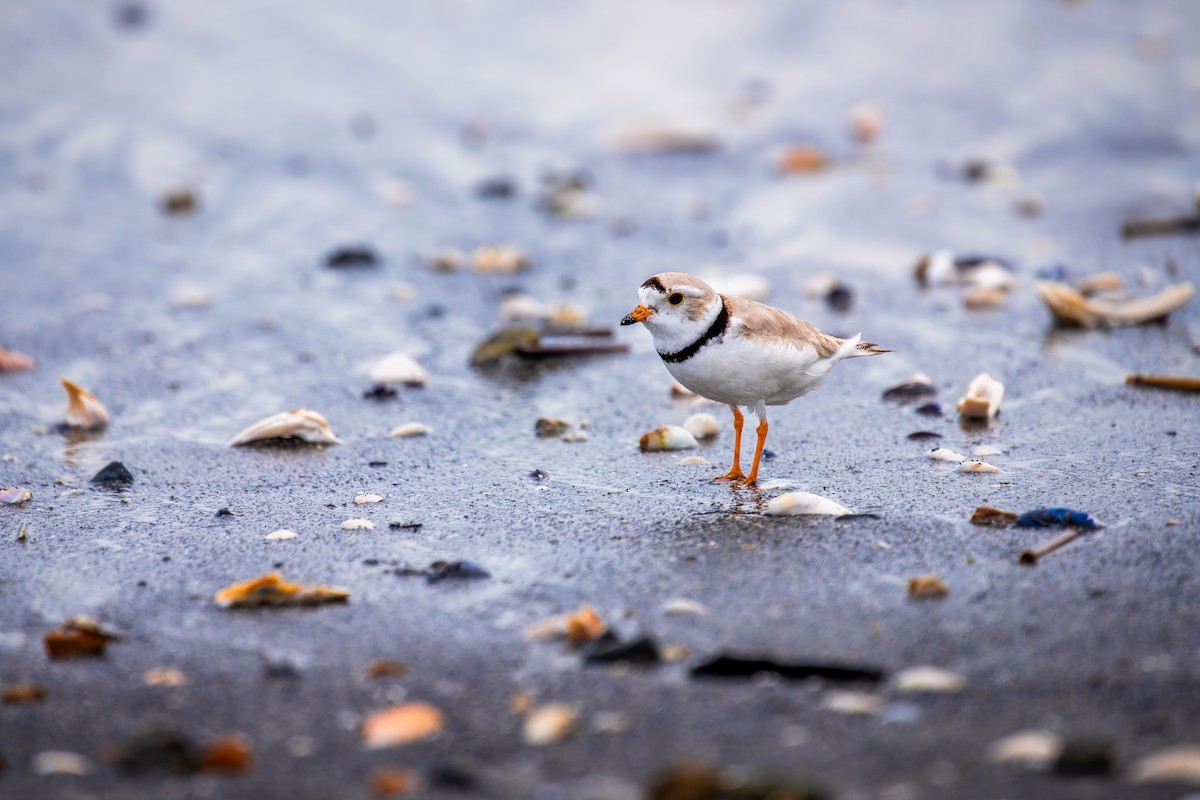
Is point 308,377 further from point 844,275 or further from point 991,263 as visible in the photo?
point 991,263

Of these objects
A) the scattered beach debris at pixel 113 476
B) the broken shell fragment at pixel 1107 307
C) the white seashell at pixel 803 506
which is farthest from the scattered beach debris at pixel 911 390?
the scattered beach debris at pixel 113 476

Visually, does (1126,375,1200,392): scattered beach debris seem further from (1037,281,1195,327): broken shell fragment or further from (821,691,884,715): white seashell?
(821,691,884,715): white seashell

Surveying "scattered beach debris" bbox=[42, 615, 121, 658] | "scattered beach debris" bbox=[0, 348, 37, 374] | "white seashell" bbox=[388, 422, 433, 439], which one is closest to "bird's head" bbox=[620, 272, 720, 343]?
"white seashell" bbox=[388, 422, 433, 439]

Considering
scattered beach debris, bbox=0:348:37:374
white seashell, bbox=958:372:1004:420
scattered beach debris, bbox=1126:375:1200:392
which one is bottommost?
white seashell, bbox=958:372:1004:420

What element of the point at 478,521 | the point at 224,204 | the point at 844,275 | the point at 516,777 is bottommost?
the point at 516,777

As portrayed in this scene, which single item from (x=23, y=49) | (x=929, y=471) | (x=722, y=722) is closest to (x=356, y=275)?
(x=929, y=471)

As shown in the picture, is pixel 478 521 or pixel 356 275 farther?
pixel 356 275

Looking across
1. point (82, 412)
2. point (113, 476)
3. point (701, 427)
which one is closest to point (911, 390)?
point (701, 427)
